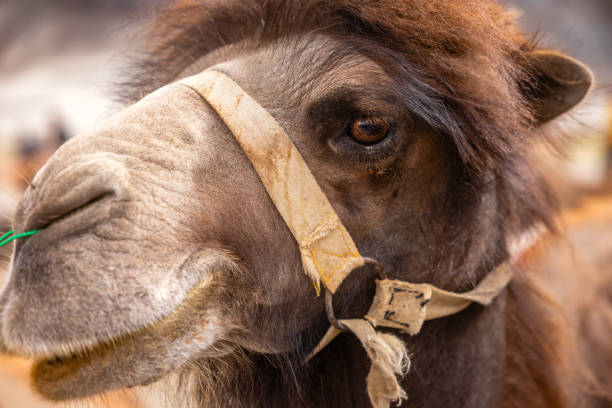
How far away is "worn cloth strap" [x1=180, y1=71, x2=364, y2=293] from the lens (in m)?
1.64

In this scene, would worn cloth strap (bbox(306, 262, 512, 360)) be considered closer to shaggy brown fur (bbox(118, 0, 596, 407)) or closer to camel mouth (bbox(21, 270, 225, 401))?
shaggy brown fur (bbox(118, 0, 596, 407))

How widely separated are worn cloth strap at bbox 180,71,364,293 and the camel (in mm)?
39

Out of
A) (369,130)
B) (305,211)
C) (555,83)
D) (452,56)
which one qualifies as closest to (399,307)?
(305,211)

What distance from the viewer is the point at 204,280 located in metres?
1.49

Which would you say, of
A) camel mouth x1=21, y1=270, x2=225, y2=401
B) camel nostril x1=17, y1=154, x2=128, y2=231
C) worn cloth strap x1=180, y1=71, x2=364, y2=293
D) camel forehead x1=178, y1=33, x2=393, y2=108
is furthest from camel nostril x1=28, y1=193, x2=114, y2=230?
camel forehead x1=178, y1=33, x2=393, y2=108

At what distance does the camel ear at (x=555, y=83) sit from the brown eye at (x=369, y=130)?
64 centimetres

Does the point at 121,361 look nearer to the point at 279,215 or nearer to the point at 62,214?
the point at 62,214

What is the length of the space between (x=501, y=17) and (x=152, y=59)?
1634 millimetres

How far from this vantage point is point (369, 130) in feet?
5.46

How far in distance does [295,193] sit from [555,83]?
113 centimetres

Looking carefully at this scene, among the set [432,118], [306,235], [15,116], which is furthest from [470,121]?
[15,116]

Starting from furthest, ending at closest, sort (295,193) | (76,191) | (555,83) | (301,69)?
(555,83) < (301,69) < (295,193) < (76,191)

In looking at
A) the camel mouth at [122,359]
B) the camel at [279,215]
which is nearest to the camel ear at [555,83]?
the camel at [279,215]

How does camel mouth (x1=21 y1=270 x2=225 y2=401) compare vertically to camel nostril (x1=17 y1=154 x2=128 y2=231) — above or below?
below
